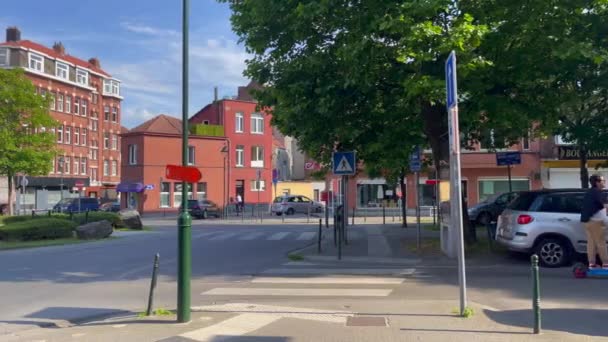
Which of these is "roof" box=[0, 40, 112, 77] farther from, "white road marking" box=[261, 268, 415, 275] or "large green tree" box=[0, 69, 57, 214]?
"white road marking" box=[261, 268, 415, 275]

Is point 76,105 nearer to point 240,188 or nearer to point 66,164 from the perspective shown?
point 66,164

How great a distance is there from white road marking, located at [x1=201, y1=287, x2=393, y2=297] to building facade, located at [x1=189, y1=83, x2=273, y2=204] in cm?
4512

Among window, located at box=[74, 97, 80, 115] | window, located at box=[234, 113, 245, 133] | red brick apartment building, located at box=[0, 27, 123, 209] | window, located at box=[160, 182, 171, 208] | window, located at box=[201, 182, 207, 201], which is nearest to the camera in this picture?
window, located at box=[160, 182, 171, 208]

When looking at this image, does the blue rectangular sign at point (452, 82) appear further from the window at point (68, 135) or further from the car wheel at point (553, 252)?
the window at point (68, 135)

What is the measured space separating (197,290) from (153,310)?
7.09ft

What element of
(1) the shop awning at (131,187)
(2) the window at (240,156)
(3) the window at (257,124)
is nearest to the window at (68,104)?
(1) the shop awning at (131,187)

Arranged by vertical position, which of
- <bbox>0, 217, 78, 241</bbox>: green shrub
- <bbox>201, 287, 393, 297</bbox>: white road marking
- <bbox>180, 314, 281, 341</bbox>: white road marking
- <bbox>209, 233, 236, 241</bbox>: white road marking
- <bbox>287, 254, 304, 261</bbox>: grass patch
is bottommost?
<bbox>180, 314, 281, 341</bbox>: white road marking

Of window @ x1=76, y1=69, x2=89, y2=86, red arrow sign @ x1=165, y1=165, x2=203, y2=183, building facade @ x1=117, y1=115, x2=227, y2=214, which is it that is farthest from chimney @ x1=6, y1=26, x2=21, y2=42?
red arrow sign @ x1=165, y1=165, x2=203, y2=183

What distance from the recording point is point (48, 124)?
125 ft

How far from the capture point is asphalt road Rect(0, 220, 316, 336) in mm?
9586

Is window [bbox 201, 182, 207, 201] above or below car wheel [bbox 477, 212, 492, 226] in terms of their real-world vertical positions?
above

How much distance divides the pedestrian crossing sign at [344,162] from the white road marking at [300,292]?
6186 mm

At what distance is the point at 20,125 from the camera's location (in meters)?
38.3

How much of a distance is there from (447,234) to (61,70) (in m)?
60.5
